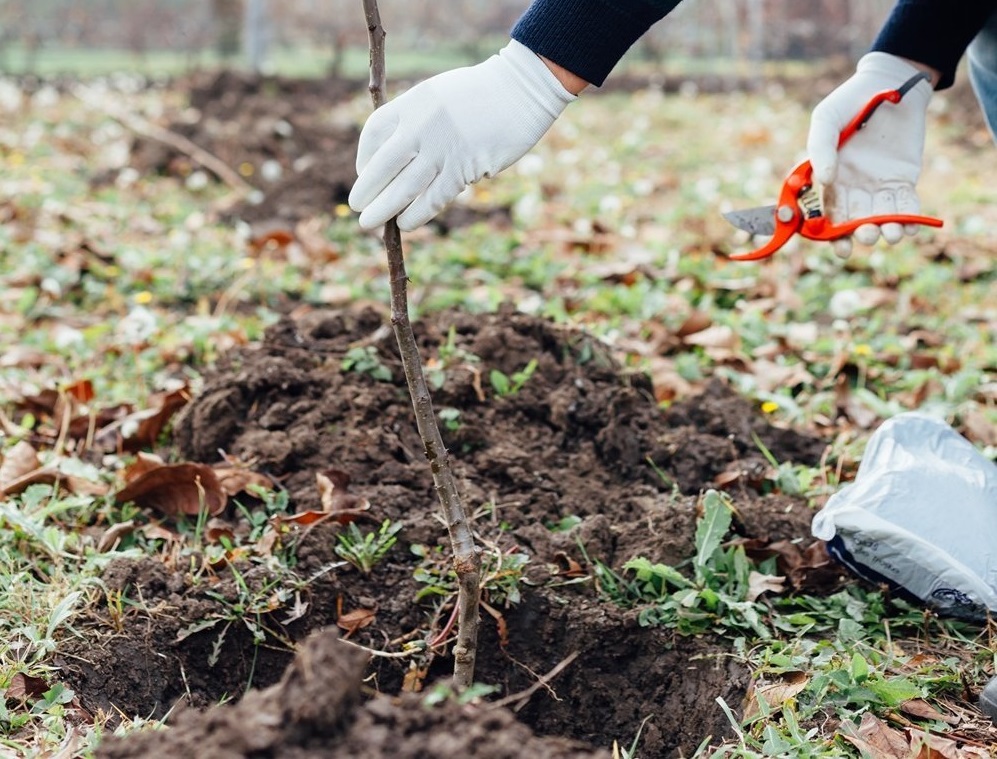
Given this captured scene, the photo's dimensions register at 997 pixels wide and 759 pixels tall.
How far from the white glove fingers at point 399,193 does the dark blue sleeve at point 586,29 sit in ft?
1.02

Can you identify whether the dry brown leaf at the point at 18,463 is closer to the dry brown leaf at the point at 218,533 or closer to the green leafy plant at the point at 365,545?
the dry brown leaf at the point at 218,533

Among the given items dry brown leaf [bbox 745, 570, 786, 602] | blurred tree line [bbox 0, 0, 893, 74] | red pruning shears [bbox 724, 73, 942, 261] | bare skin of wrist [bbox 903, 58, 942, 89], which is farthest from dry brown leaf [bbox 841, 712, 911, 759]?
blurred tree line [bbox 0, 0, 893, 74]

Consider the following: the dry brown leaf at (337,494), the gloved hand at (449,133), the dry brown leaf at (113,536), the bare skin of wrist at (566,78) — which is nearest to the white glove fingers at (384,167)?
the gloved hand at (449,133)

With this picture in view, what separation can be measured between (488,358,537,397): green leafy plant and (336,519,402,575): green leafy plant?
57 centimetres

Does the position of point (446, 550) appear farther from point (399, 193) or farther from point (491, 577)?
point (399, 193)

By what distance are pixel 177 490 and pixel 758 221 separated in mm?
1435

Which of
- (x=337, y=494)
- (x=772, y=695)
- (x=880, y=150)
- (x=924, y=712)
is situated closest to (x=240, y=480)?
(x=337, y=494)

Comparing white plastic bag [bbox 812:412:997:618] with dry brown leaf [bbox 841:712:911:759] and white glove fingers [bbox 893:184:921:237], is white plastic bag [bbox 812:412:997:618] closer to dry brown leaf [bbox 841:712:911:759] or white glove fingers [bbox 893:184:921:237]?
dry brown leaf [bbox 841:712:911:759]

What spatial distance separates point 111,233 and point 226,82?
398 cm

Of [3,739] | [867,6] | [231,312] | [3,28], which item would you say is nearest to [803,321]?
[231,312]

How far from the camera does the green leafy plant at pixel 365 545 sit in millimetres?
2072

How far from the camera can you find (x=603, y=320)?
3529 millimetres

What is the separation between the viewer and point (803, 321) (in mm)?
3650

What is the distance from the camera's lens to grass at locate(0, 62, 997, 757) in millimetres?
1894
